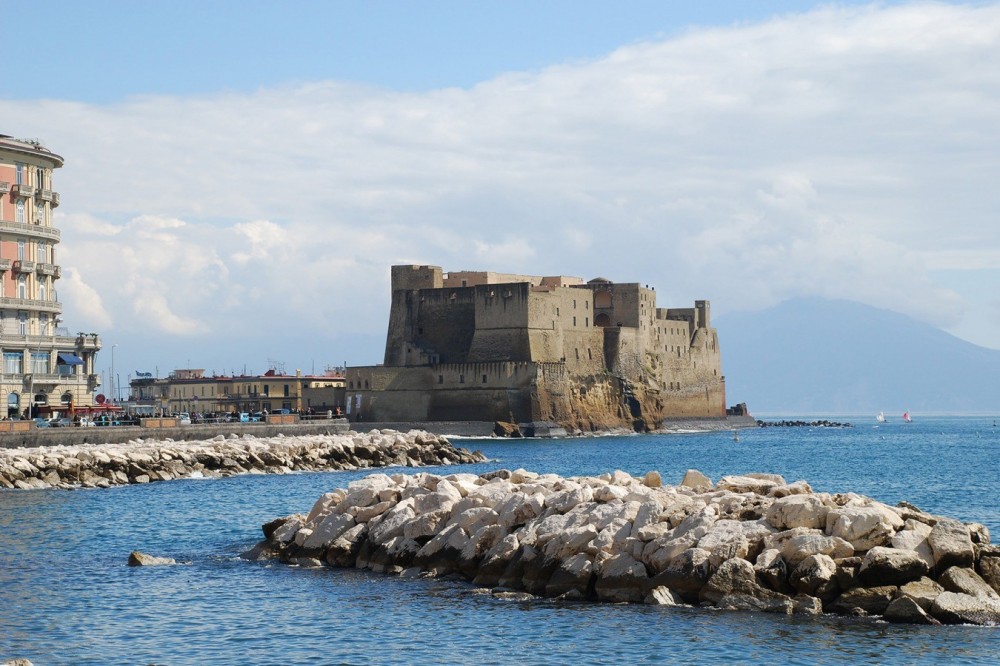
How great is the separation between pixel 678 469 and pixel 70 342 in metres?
21.2

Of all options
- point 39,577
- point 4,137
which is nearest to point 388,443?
point 4,137

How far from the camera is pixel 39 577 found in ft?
60.3

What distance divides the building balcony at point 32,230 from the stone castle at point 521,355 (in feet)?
90.1

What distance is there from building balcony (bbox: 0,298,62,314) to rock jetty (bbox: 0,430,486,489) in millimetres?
7835

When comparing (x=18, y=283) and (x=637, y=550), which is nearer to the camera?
(x=637, y=550)

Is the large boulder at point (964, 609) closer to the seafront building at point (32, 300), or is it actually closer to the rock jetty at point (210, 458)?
the rock jetty at point (210, 458)

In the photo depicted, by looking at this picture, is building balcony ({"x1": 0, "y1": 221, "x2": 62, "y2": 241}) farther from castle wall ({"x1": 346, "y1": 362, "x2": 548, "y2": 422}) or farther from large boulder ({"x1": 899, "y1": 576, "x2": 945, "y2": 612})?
large boulder ({"x1": 899, "y1": 576, "x2": 945, "y2": 612})

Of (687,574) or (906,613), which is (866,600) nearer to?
(906,613)

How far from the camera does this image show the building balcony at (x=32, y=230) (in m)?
45.4

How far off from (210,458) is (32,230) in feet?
43.2

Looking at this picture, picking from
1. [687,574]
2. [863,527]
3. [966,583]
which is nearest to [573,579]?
[687,574]

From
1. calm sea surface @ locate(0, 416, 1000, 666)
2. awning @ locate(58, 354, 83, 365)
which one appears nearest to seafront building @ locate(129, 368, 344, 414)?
awning @ locate(58, 354, 83, 365)

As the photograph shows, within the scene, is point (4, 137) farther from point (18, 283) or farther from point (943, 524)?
point (943, 524)

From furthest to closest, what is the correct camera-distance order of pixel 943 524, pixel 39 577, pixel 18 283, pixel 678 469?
pixel 18 283 → pixel 678 469 → pixel 39 577 → pixel 943 524
